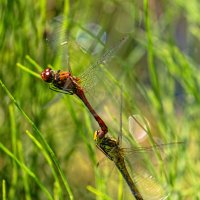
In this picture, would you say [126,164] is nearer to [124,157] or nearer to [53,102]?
[124,157]

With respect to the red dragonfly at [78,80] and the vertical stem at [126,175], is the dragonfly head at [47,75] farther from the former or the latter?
the vertical stem at [126,175]

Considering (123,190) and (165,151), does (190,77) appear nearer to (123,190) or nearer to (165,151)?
(165,151)

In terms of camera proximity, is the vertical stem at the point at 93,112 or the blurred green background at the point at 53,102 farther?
the blurred green background at the point at 53,102

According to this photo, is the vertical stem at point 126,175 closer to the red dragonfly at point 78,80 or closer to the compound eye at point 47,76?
the red dragonfly at point 78,80

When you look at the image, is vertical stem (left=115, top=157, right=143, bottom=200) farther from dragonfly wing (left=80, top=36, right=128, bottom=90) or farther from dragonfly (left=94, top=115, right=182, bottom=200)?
dragonfly wing (left=80, top=36, right=128, bottom=90)

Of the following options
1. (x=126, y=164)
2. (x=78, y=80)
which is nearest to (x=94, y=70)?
(x=78, y=80)

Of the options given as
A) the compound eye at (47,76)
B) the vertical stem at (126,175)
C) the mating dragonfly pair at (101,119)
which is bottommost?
the vertical stem at (126,175)

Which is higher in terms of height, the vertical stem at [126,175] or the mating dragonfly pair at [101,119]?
the mating dragonfly pair at [101,119]

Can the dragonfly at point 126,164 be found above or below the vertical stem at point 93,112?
below

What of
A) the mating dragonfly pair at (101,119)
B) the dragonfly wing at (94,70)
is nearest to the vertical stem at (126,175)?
the mating dragonfly pair at (101,119)

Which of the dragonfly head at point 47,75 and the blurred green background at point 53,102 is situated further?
the blurred green background at point 53,102

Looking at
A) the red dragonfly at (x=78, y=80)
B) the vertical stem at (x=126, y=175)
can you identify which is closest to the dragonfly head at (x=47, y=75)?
the red dragonfly at (x=78, y=80)
